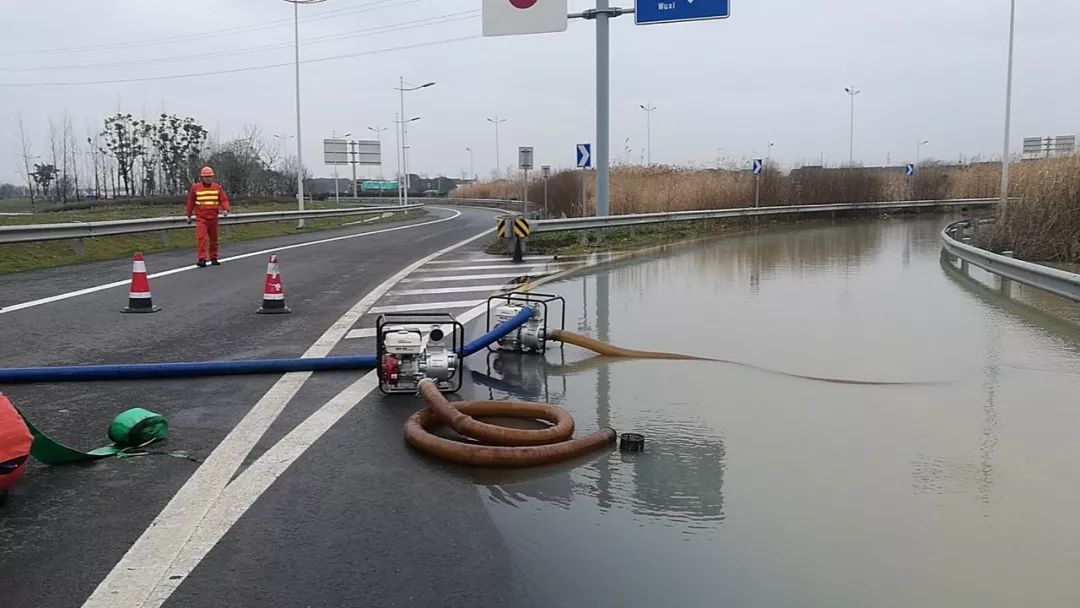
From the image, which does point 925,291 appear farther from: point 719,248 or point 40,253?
point 40,253

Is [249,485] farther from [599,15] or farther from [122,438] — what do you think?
[599,15]

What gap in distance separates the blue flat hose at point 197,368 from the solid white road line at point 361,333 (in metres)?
1.16

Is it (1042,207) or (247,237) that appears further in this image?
(247,237)

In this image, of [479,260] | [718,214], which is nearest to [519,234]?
[479,260]

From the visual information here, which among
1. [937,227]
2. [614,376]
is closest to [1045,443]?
[614,376]

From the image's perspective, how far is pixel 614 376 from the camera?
22.3 feet

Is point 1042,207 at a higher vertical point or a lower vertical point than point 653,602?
higher

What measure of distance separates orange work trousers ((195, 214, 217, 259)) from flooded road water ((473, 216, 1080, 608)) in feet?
26.7

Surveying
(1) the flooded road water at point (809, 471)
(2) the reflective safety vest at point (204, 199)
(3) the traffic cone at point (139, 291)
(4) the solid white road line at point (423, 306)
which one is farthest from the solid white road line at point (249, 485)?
(2) the reflective safety vest at point (204, 199)

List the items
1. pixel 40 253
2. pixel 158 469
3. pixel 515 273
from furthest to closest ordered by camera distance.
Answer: pixel 40 253, pixel 515 273, pixel 158 469

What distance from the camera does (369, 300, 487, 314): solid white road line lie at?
9852 mm

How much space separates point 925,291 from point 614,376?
7.53m

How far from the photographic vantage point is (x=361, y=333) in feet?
27.7

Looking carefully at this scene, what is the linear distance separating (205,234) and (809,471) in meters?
12.9
